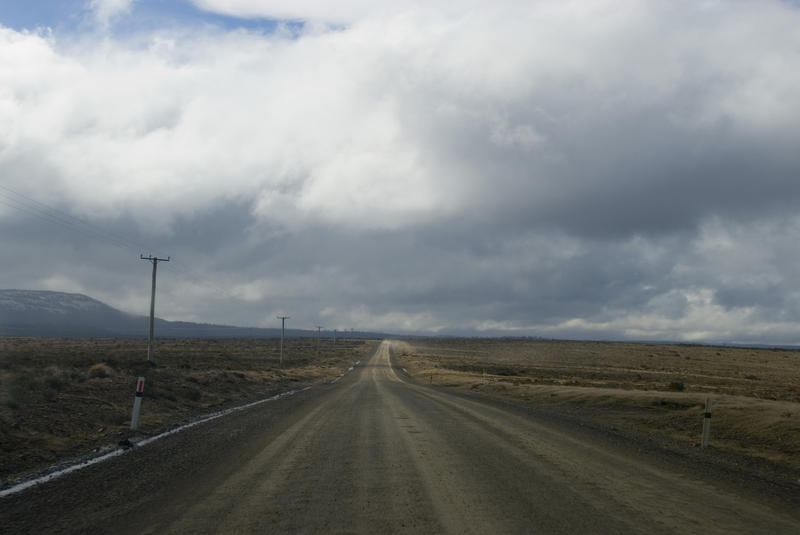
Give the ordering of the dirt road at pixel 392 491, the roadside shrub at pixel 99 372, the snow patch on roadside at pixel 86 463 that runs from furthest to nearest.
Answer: the roadside shrub at pixel 99 372 → the snow patch on roadside at pixel 86 463 → the dirt road at pixel 392 491

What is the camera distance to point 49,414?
1645 cm

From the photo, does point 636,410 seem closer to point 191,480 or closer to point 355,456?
point 355,456

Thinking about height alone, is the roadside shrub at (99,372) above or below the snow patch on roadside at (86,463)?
above

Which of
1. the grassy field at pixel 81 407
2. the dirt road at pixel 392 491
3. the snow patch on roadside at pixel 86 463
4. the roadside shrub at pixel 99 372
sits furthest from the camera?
the roadside shrub at pixel 99 372

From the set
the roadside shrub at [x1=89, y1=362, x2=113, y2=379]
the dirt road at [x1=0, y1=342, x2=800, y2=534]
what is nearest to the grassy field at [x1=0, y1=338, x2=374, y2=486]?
the roadside shrub at [x1=89, y1=362, x2=113, y2=379]

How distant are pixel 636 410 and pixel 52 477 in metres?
19.6

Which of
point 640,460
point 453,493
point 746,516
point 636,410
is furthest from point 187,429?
point 636,410

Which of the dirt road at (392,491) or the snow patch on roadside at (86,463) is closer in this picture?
the dirt road at (392,491)

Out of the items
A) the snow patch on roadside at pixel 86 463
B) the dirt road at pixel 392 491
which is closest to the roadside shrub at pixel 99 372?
the snow patch on roadside at pixel 86 463

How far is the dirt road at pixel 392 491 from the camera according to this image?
7121mm

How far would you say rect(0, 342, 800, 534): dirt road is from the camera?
7.12 meters

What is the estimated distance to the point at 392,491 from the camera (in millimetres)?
8672

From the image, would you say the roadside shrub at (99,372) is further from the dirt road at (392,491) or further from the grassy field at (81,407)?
the dirt road at (392,491)

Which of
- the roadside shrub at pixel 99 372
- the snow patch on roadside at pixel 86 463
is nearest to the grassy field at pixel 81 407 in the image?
the roadside shrub at pixel 99 372
